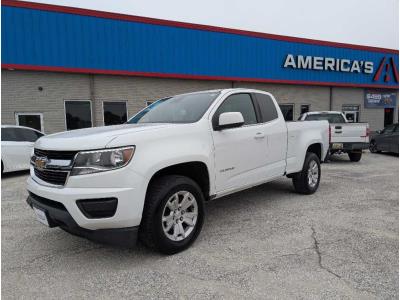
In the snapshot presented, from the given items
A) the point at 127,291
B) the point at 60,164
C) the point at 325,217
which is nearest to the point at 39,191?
the point at 60,164

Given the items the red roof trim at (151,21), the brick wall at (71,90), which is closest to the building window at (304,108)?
the red roof trim at (151,21)

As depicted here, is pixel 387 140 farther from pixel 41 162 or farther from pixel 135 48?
pixel 41 162

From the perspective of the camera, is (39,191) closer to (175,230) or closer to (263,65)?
(175,230)

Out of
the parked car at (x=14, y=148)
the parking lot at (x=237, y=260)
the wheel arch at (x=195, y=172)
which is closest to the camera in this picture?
Result: the parking lot at (x=237, y=260)

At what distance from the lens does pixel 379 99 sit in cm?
2097

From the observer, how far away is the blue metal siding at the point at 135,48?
36.6 ft

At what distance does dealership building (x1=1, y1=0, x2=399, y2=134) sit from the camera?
1131 centimetres

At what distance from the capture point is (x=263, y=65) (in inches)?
637

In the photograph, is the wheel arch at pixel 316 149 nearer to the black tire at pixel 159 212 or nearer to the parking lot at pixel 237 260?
the parking lot at pixel 237 260

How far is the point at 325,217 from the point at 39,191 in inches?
149

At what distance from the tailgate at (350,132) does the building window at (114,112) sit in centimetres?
855

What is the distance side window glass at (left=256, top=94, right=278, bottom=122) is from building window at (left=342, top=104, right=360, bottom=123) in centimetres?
1732

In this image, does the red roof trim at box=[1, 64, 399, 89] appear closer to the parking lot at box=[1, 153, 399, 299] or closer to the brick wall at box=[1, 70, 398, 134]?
the brick wall at box=[1, 70, 398, 134]

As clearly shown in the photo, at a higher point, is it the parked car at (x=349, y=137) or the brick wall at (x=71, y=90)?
the brick wall at (x=71, y=90)
